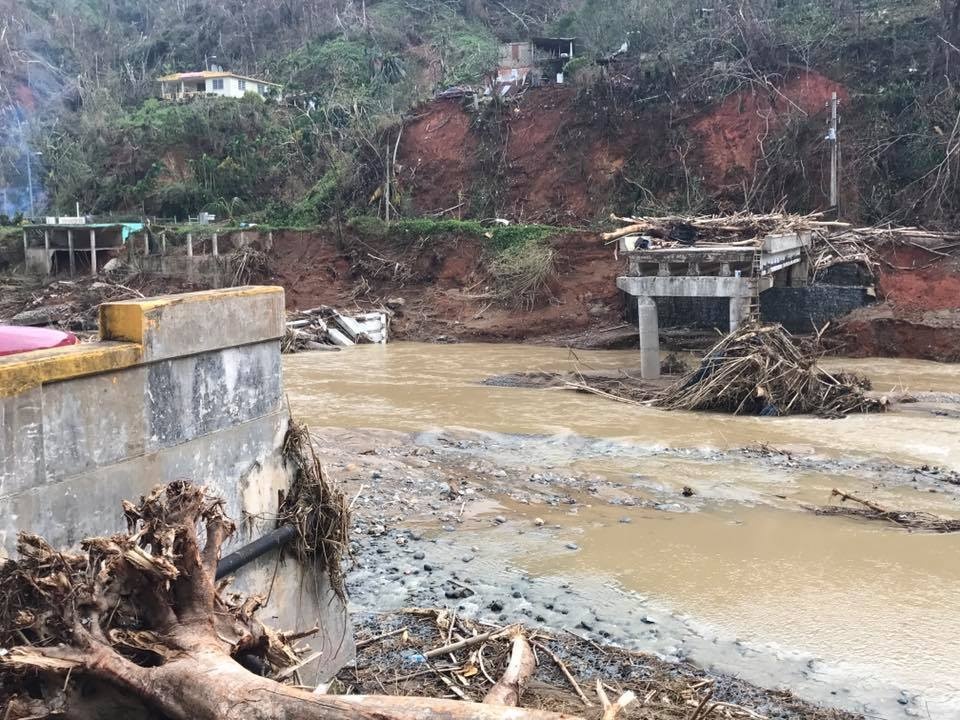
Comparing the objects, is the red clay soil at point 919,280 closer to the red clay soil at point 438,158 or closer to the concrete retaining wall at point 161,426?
the red clay soil at point 438,158

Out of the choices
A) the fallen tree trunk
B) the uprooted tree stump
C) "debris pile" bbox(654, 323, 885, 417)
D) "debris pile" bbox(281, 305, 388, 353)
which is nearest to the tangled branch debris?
"debris pile" bbox(281, 305, 388, 353)

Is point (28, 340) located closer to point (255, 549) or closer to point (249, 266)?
point (255, 549)

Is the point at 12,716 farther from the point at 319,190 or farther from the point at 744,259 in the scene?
the point at 319,190

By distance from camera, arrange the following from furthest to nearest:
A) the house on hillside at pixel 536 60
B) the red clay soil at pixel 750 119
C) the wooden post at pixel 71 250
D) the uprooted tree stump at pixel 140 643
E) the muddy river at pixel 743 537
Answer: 1. the house on hillside at pixel 536 60
2. the wooden post at pixel 71 250
3. the red clay soil at pixel 750 119
4. the muddy river at pixel 743 537
5. the uprooted tree stump at pixel 140 643

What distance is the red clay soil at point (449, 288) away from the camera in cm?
2788

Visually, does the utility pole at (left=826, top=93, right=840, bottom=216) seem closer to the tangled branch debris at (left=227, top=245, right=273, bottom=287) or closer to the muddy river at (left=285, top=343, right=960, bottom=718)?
the muddy river at (left=285, top=343, right=960, bottom=718)

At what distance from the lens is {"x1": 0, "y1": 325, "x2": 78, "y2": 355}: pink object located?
4277 mm

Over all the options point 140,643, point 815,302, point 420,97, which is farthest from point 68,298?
point 140,643

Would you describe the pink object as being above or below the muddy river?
above

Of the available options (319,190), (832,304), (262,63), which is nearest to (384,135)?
(319,190)

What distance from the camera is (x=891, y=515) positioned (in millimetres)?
9648

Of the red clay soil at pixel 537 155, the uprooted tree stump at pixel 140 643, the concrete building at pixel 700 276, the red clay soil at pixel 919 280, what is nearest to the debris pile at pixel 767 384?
the concrete building at pixel 700 276

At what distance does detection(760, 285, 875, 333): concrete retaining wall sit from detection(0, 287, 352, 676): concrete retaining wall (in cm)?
2053

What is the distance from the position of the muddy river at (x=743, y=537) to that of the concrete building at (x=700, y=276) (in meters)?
2.91
